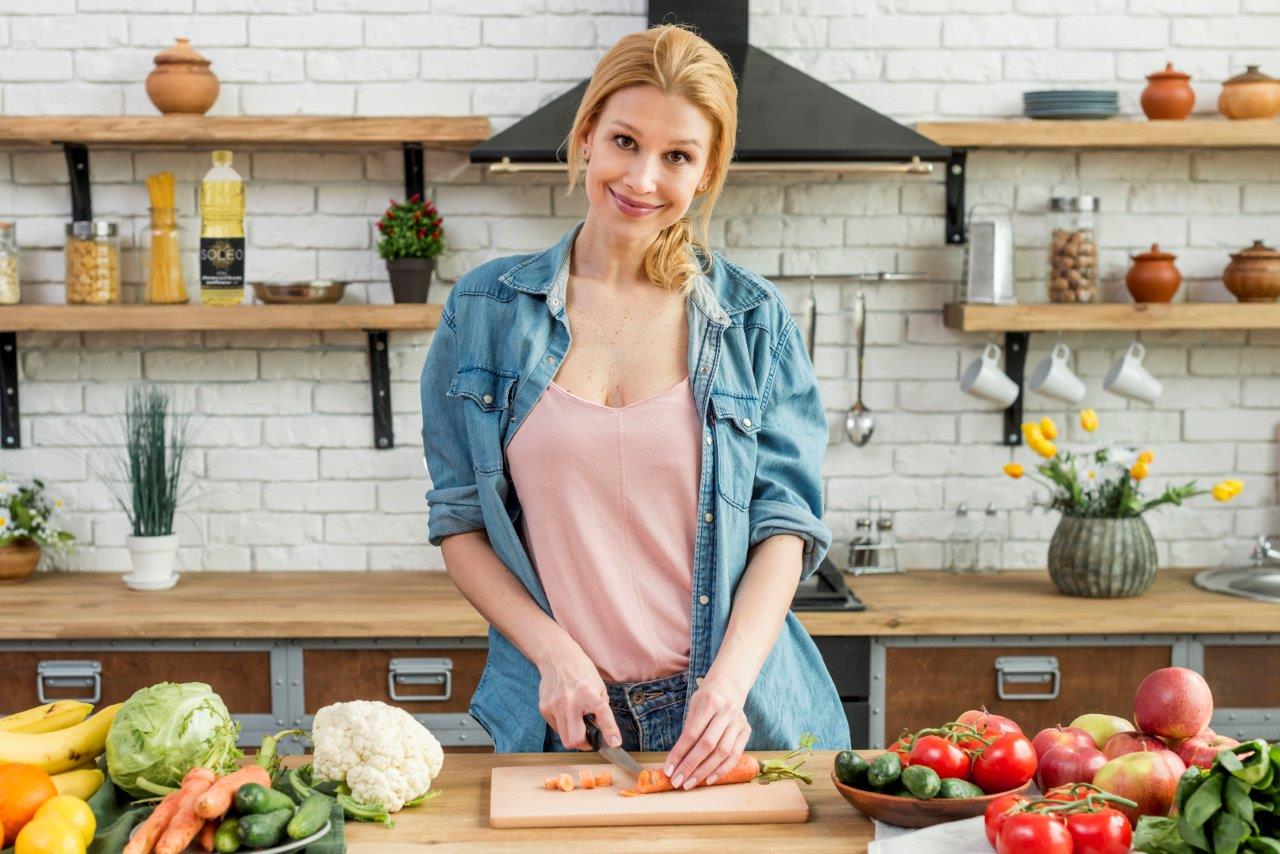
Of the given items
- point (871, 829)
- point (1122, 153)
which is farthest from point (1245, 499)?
point (871, 829)

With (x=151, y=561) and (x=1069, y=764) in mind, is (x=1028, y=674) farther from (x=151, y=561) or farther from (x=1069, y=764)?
(x=151, y=561)

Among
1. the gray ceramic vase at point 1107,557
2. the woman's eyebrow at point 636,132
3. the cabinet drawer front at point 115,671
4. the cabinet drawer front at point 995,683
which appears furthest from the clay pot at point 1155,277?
the cabinet drawer front at point 115,671

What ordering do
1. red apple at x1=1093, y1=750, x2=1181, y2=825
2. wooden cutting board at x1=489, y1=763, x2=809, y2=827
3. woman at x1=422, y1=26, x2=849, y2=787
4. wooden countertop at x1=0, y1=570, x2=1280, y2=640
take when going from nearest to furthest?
red apple at x1=1093, y1=750, x2=1181, y2=825
wooden cutting board at x1=489, y1=763, x2=809, y2=827
woman at x1=422, y1=26, x2=849, y2=787
wooden countertop at x1=0, y1=570, x2=1280, y2=640

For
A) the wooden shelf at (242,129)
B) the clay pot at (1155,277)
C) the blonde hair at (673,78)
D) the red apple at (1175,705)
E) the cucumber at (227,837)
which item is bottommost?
the cucumber at (227,837)

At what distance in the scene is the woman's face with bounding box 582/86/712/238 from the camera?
66.1 inches

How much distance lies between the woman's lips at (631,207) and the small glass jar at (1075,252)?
1.90m

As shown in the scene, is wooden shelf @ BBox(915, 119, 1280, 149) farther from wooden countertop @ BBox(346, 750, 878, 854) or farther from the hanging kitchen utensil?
wooden countertop @ BBox(346, 750, 878, 854)

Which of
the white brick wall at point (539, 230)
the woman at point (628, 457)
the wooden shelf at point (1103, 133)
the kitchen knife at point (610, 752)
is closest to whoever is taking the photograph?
the kitchen knife at point (610, 752)

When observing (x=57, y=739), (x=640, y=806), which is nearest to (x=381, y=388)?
(x=57, y=739)

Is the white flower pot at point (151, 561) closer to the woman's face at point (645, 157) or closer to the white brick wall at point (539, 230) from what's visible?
the white brick wall at point (539, 230)

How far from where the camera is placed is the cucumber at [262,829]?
1.34 m

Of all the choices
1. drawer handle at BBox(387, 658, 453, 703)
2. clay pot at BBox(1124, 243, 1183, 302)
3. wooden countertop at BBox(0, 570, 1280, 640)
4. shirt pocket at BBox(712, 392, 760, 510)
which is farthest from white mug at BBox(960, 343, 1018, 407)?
shirt pocket at BBox(712, 392, 760, 510)

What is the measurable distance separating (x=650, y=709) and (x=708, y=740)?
241mm

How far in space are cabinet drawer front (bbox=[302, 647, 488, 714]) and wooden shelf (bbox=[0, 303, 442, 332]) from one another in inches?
30.4
